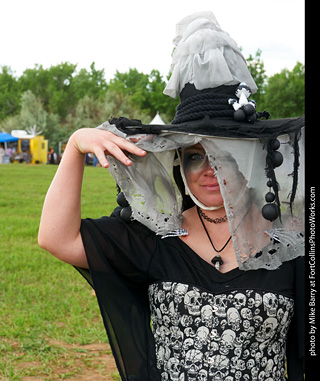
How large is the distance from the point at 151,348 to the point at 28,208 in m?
9.36

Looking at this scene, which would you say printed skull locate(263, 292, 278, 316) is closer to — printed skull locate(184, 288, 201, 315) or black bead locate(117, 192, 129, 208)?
printed skull locate(184, 288, 201, 315)

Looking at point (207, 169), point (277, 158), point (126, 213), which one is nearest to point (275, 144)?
point (277, 158)

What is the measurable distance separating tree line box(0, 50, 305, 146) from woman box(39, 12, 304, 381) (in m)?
31.9

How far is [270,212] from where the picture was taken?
1802 mm

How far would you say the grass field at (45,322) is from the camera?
13.2 feet

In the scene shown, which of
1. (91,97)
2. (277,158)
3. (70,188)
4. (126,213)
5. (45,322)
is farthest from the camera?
(91,97)

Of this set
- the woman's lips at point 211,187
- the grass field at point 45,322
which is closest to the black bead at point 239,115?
the woman's lips at point 211,187

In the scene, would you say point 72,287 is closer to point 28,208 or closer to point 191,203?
Result: point 191,203

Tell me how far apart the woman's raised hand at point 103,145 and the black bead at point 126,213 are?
0.26 metres

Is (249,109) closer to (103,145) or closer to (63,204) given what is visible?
(103,145)

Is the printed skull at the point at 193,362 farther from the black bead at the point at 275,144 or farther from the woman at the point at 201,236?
the black bead at the point at 275,144

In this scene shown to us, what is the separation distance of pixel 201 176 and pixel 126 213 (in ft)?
1.06

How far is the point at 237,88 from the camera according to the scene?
192 centimetres

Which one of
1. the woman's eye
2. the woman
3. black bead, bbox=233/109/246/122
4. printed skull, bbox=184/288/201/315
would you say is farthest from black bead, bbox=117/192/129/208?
black bead, bbox=233/109/246/122
